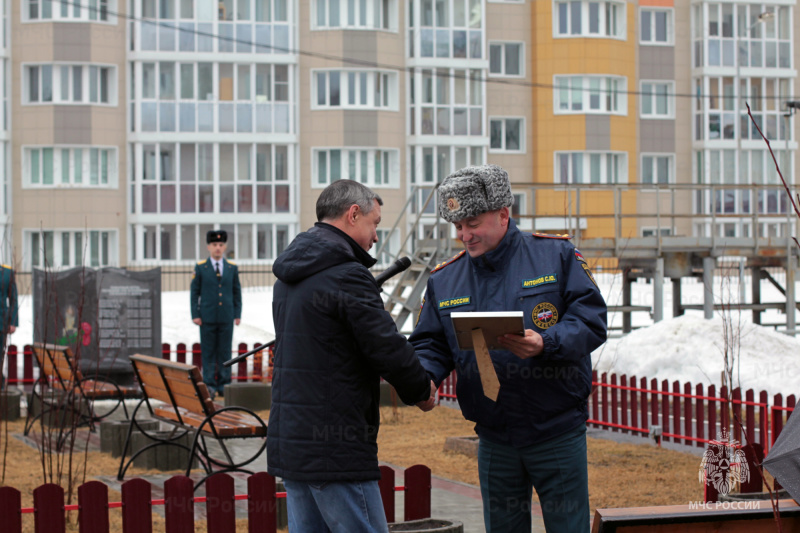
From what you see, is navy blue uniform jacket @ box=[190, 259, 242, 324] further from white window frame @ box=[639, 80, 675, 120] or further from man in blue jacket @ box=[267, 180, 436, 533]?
white window frame @ box=[639, 80, 675, 120]

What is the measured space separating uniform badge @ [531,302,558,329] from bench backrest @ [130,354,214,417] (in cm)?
404

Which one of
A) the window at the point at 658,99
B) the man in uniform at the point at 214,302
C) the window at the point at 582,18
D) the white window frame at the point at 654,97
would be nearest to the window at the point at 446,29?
the window at the point at 582,18

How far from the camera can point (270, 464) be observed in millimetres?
4223

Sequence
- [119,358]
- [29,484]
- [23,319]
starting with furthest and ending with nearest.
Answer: [23,319] → [119,358] → [29,484]

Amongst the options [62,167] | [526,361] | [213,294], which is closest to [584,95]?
[62,167]

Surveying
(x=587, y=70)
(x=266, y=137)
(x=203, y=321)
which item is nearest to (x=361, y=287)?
(x=203, y=321)

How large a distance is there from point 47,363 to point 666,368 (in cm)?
841

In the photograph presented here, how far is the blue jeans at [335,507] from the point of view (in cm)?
410

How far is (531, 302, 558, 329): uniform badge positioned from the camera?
4.27 metres

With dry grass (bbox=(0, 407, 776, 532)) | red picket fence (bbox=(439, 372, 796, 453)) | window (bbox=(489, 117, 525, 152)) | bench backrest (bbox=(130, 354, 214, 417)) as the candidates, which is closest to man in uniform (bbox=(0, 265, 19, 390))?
dry grass (bbox=(0, 407, 776, 532))

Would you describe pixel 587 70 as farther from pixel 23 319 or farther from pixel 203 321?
pixel 203 321

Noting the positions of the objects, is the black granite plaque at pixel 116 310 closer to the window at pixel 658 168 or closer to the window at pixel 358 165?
the window at pixel 358 165

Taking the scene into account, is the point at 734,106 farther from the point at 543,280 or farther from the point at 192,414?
the point at 543,280

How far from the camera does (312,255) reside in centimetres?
412
